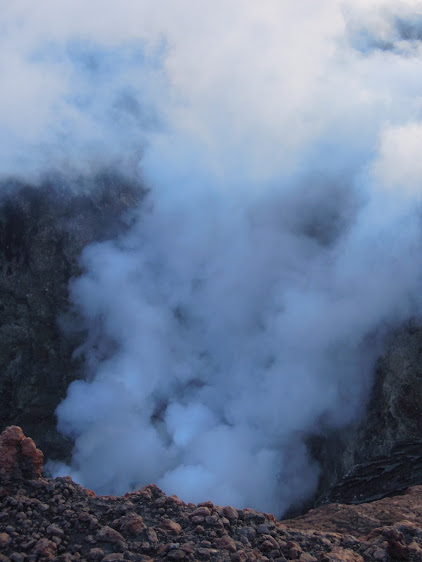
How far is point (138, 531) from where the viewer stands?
5051 millimetres

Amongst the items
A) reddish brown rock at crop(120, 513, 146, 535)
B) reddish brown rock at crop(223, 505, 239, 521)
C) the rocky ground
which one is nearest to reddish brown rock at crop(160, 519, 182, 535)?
the rocky ground

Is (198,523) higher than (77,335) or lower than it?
lower

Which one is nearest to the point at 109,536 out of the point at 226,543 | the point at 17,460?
the point at 226,543

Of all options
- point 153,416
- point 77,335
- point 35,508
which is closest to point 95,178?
point 77,335

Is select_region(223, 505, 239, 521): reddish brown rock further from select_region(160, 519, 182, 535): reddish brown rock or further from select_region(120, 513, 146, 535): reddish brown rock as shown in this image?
select_region(120, 513, 146, 535): reddish brown rock

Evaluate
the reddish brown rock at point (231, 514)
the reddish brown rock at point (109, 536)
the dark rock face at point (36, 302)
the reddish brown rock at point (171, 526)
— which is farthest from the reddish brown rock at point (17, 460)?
the dark rock face at point (36, 302)

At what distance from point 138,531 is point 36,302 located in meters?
12.7

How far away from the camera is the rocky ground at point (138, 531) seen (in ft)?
15.4

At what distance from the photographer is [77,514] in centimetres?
517

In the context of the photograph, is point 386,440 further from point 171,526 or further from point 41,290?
point 41,290

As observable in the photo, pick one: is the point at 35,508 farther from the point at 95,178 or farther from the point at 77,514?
the point at 95,178

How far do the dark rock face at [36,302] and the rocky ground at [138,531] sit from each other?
11.1 meters

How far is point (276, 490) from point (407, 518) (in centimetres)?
777

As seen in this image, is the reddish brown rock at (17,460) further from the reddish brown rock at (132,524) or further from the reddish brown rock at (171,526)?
the reddish brown rock at (171,526)
